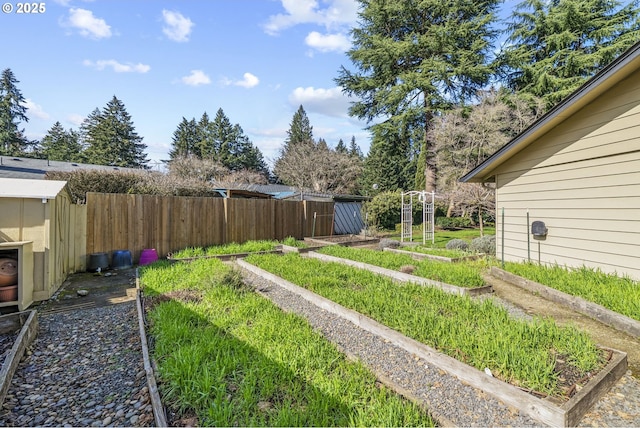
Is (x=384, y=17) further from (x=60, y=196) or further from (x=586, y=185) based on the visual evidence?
(x=60, y=196)

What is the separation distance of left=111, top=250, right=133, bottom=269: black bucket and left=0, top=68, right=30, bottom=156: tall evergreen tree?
1257 inches

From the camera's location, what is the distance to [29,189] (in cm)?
461

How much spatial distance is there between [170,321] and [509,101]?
57.6ft

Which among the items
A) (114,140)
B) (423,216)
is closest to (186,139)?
(114,140)

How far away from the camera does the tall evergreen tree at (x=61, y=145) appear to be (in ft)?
109

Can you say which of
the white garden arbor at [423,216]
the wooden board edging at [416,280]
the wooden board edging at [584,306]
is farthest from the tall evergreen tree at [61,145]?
the wooden board edging at [584,306]

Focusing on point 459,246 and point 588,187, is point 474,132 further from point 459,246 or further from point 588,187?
point 588,187

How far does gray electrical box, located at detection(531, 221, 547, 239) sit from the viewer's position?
5830mm

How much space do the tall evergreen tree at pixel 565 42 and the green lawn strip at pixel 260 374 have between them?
58.2 feet

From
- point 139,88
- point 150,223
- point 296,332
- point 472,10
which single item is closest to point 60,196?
point 150,223

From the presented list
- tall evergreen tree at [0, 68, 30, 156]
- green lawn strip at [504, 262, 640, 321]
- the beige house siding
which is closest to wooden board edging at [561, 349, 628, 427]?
green lawn strip at [504, 262, 640, 321]

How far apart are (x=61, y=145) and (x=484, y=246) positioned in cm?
4352

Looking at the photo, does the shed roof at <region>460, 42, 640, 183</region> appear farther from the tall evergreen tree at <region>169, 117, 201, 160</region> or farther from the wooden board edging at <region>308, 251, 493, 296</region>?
the tall evergreen tree at <region>169, 117, 201, 160</region>

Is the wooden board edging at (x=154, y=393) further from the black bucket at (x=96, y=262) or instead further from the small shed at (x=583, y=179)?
the small shed at (x=583, y=179)
